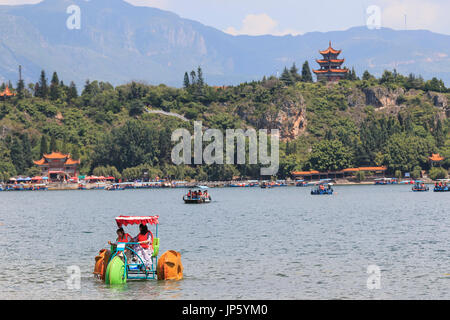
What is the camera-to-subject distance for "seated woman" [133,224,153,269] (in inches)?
1484

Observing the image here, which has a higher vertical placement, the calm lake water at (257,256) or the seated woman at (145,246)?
the seated woman at (145,246)

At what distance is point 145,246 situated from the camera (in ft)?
124

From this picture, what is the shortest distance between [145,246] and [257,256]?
13299 mm

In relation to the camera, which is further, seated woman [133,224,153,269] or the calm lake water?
seated woman [133,224,153,269]

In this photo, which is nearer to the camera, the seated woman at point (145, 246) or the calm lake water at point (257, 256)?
the calm lake water at point (257, 256)

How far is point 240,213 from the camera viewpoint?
99.1 meters

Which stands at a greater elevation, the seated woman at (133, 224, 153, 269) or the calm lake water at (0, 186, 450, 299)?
the seated woman at (133, 224, 153, 269)

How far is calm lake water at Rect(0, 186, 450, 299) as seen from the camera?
118 feet

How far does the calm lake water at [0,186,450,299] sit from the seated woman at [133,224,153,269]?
4.18 ft

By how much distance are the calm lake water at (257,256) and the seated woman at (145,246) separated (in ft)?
4.18

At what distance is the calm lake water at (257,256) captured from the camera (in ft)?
118

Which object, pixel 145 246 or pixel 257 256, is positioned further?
pixel 257 256
